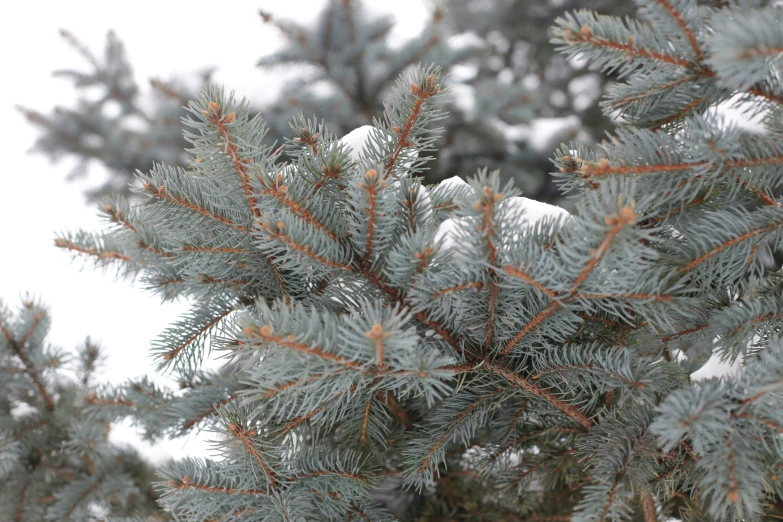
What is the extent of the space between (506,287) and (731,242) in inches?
6.4

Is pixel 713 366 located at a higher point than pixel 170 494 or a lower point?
lower

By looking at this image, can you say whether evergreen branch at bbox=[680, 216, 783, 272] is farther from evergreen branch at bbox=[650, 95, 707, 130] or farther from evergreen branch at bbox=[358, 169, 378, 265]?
A: evergreen branch at bbox=[358, 169, 378, 265]

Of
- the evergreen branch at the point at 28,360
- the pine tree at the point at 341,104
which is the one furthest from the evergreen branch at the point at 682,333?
the pine tree at the point at 341,104

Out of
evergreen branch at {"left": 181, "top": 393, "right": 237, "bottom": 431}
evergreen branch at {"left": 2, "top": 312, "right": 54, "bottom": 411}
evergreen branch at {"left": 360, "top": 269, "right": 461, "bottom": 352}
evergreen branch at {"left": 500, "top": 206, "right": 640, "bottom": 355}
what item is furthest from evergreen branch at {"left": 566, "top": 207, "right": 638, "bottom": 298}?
evergreen branch at {"left": 2, "top": 312, "right": 54, "bottom": 411}

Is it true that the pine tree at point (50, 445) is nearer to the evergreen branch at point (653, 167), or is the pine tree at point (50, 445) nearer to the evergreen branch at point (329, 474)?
the evergreen branch at point (329, 474)

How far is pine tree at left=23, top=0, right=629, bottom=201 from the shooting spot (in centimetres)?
171

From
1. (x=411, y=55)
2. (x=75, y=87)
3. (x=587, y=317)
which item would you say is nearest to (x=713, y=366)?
(x=587, y=317)

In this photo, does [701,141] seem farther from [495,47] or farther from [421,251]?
[495,47]

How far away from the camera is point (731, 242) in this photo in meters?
0.40

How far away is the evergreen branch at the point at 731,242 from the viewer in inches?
15.9

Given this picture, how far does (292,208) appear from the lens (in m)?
0.40

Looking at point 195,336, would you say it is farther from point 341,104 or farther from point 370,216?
point 341,104

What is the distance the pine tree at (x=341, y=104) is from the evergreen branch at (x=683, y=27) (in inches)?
42.3

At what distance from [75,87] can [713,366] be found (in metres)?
2.38
